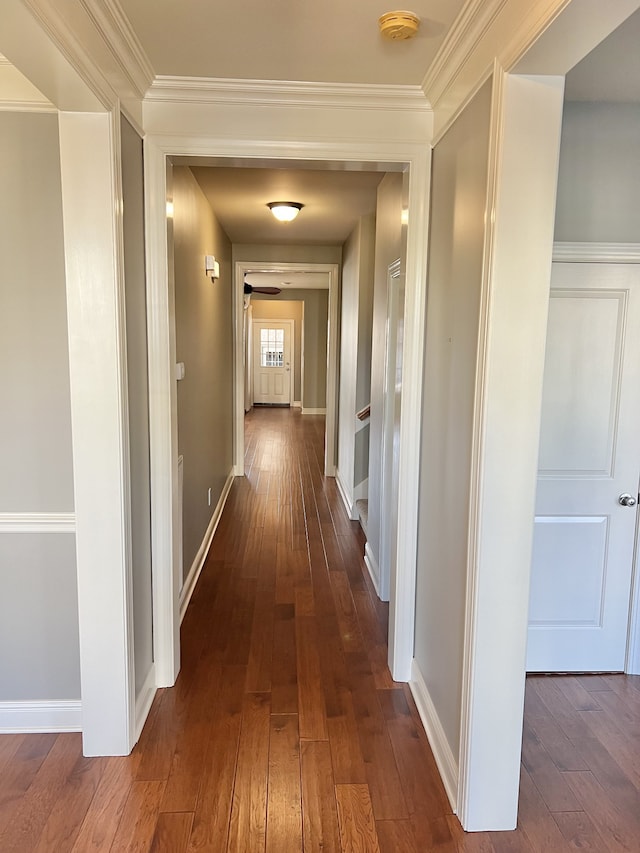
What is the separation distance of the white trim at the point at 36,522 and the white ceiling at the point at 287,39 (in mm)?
1677

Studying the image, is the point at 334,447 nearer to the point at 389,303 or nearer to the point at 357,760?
the point at 389,303

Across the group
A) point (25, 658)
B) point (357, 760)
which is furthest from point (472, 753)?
point (25, 658)

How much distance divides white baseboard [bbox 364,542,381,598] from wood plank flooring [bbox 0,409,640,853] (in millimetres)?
334

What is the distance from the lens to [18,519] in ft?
7.30

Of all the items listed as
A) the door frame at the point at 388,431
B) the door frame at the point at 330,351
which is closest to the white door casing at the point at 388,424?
the door frame at the point at 388,431

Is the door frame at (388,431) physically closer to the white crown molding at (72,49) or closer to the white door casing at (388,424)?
the white door casing at (388,424)

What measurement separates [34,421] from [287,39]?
5.18 ft

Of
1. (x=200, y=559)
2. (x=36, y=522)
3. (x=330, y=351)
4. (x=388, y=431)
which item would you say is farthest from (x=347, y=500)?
(x=36, y=522)

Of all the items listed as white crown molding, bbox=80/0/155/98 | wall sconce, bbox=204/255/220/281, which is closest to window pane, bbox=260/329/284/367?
wall sconce, bbox=204/255/220/281

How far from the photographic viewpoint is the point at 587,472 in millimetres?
2717

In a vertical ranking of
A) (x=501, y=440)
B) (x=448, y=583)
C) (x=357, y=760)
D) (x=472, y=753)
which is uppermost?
(x=501, y=440)

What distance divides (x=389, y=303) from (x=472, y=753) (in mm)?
2513

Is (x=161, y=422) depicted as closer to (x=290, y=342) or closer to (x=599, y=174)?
(x=599, y=174)

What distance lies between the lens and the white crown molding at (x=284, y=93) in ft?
7.28
